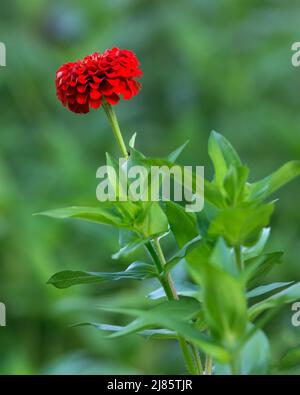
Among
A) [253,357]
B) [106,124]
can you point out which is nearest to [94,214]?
[253,357]

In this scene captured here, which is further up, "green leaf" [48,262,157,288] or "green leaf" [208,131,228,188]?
"green leaf" [208,131,228,188]

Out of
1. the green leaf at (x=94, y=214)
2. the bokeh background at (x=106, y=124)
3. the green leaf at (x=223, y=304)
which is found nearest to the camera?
the green leaf at (x=223, y=304)

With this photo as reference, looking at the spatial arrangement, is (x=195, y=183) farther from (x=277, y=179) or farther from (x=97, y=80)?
(x=97, y=80)

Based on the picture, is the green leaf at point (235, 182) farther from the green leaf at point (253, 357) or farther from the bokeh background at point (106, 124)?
the bokeh background at point (106, 124)

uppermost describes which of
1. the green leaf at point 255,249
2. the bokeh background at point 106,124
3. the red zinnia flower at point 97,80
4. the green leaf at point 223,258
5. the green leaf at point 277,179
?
the bokeh background at point 106,124

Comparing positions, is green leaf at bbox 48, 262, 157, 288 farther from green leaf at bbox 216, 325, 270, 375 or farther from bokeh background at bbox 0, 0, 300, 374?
bokeh background at bbox 0, 0, 300, 374

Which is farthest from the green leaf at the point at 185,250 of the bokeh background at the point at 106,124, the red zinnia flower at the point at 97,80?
the bokeh background at the point at 106,124

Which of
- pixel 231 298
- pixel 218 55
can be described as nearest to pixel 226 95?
pixel 218 55

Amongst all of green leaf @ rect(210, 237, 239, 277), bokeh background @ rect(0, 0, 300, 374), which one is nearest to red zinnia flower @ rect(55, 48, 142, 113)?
green leaf @ rect(210, 237, 239, 277)
